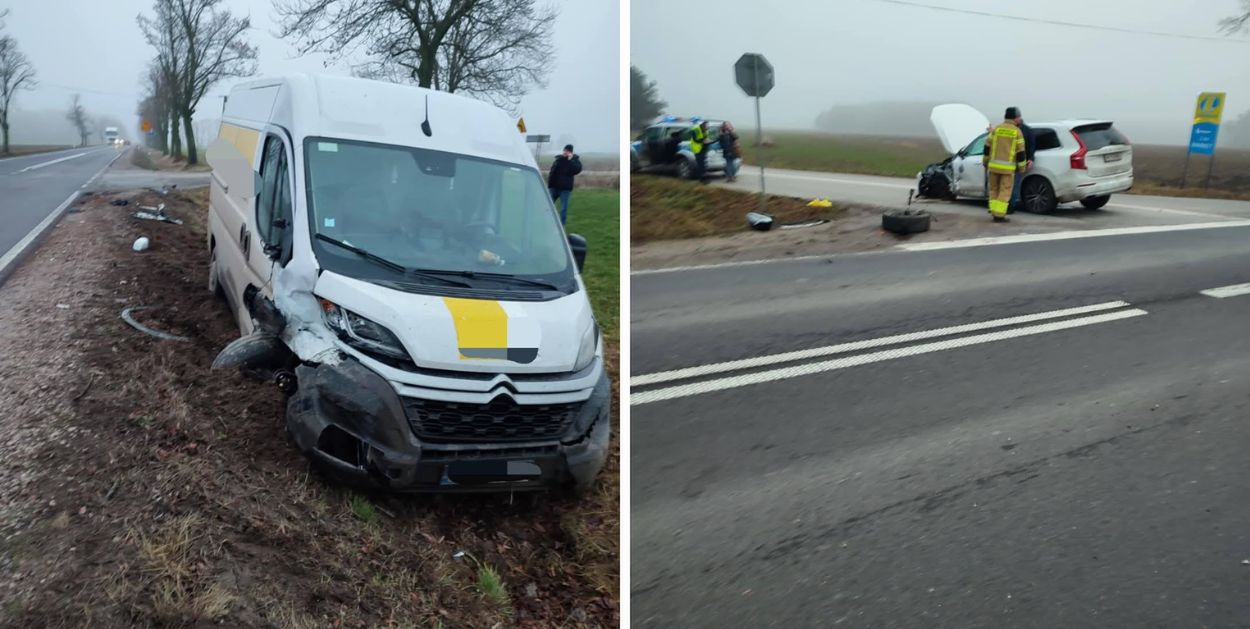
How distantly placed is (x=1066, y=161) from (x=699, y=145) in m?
6.20

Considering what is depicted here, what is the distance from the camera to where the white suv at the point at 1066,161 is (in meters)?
8.16

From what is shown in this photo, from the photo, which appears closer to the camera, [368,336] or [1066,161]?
[368,336]

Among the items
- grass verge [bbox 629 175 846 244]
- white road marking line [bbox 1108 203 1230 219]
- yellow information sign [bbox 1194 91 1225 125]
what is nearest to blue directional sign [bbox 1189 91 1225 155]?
yellow information sign [bbox 1194 91 1225 125]

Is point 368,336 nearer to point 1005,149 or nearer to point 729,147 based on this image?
point 729,147

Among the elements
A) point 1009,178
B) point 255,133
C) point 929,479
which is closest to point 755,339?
point 929,479

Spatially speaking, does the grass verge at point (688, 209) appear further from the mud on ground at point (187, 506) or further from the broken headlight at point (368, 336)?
the mud on ground at point (187, 506)

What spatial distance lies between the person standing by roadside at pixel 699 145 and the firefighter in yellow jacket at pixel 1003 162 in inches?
192

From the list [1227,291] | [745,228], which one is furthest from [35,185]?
[1227,291]

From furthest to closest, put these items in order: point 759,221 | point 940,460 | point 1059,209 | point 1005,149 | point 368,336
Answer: point 1059,209 → point 1005,149 → point 759,221 → point 940,460 → point 368,336

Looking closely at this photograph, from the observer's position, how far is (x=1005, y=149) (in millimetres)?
8250

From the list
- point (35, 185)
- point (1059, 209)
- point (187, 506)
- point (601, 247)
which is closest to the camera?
point (187, 506)

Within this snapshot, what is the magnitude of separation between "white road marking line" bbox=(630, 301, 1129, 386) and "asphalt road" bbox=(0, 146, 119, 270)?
1818 millimetres

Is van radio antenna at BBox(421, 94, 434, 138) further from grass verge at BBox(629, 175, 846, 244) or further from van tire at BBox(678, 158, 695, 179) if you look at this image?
van tire at BBox(678, 158, 695, 179)

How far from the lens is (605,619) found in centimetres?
210
